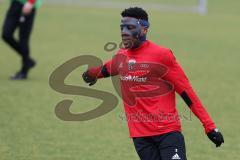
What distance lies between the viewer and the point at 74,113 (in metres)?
11.9

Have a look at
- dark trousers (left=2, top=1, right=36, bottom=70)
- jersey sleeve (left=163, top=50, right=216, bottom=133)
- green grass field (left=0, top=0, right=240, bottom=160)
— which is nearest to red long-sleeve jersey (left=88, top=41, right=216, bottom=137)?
jersey sleeve (left=163, top=50, right=216, bottom=133)

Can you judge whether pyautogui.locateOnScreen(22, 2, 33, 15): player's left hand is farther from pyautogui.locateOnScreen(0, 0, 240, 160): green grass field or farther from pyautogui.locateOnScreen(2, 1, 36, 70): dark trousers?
pyautogui.locateOnScreen(0, 0, 240, 160): green grass field

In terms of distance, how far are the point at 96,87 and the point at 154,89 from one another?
24.3 ft

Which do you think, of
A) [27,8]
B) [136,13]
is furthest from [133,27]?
[27,8]

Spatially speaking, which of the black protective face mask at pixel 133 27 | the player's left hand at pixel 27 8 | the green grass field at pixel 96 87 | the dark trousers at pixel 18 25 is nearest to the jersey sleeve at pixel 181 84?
the black protective face mask at pixel 133 27

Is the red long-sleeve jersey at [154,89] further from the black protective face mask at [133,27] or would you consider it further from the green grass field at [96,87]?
the green grass field at [96,87]

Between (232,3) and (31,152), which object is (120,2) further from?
(31,152)

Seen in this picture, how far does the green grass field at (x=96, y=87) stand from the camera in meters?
9.57

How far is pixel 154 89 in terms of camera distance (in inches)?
258

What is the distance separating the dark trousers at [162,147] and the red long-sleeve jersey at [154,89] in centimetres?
6

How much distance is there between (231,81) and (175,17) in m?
13.7

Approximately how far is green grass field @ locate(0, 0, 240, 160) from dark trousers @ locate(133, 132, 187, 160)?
253 centimetres

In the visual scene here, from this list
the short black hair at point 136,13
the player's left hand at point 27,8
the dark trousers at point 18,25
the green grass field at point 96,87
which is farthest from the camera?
the dark trousers at point 18,25

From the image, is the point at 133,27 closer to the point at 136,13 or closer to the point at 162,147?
the point at 136,13
